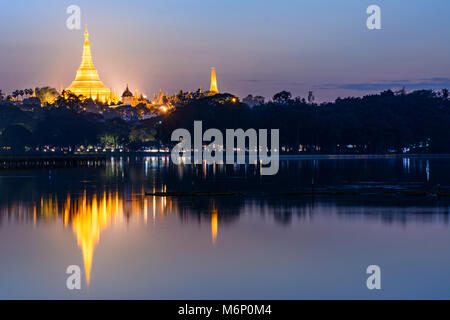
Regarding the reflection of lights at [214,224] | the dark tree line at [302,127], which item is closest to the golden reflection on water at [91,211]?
the reflection of lights at [214,224]

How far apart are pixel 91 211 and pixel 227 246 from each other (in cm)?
1602

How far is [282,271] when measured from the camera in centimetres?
2641

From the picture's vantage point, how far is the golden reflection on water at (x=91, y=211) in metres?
35.6

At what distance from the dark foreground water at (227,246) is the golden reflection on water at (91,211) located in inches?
3.1

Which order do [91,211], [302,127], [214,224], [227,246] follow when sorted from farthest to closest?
1. [302,127]
2. [91,211]
3. [214,224]
4. [227,246]

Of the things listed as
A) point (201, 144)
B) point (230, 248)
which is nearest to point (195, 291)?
point (230, 248)

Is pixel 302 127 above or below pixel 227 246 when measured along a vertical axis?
above

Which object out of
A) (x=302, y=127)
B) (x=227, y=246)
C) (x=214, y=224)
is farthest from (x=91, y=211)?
(x=302, y=127)

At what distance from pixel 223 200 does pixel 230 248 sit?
67.2 ft

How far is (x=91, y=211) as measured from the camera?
45.6 metres

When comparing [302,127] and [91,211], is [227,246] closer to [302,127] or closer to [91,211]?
[91,211]

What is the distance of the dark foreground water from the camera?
2384cm
